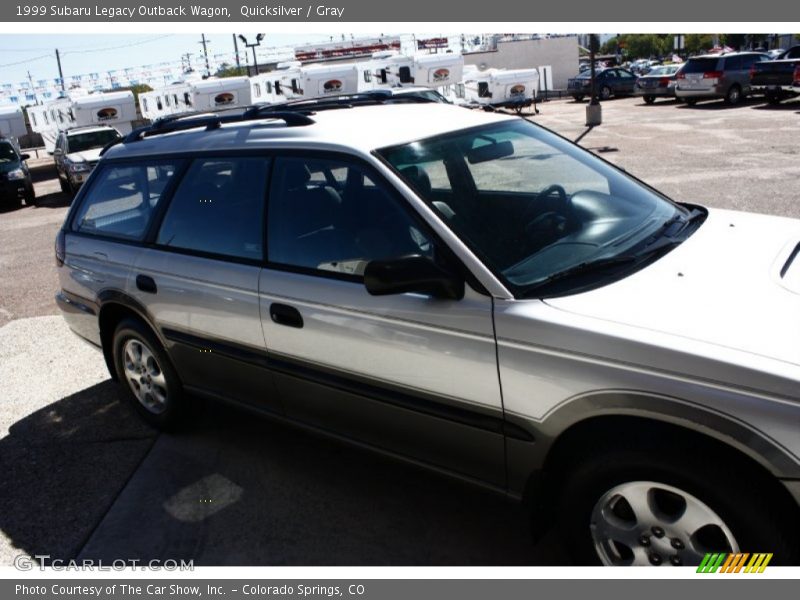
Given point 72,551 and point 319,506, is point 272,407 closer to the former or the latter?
point 319,506

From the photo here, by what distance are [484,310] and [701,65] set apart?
2489 cm

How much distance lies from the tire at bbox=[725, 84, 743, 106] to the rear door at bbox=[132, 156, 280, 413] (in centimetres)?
2397

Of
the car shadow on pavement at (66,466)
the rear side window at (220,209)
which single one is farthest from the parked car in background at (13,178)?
the rear side window at (220,209)

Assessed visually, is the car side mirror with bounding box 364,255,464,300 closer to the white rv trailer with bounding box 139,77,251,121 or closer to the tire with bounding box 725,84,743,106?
the tire with bounding box 725,84,743,106

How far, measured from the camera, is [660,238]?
3002 millimetres

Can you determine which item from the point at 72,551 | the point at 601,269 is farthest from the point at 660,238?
the point at 72,551

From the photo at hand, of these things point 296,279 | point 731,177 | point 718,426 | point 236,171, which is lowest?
point 731,177

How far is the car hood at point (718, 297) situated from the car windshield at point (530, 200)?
0.17m

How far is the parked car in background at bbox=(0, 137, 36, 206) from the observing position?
16.6 metres

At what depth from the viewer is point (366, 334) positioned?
9.65ft

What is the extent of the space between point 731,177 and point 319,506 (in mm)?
9777

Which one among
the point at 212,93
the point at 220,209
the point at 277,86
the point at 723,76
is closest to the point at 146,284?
the point at 220,209

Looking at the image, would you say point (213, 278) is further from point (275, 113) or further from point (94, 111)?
point (94, 111)

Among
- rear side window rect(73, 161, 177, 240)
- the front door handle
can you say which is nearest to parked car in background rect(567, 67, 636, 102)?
rear side window rect(73, 161, 177, 240)
